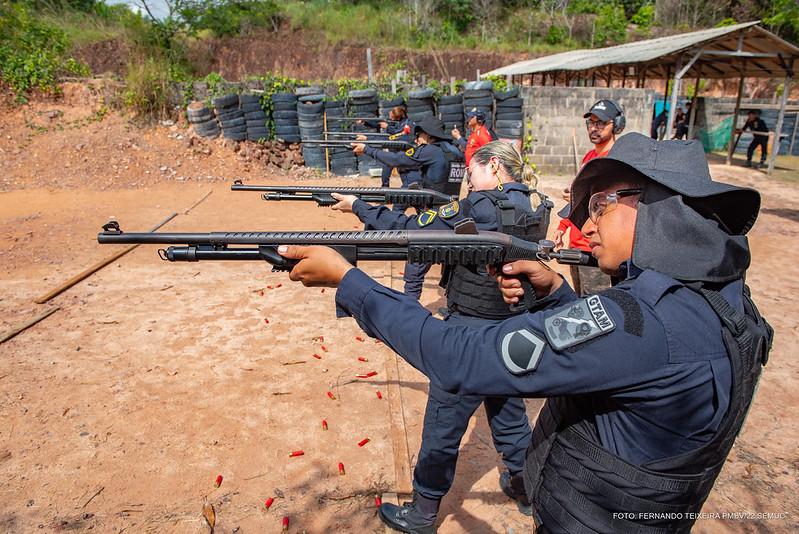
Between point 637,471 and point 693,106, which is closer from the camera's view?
point 637,471

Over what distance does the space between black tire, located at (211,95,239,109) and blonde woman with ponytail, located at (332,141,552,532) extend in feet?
38.3

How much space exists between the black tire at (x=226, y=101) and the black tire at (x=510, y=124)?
7.20m

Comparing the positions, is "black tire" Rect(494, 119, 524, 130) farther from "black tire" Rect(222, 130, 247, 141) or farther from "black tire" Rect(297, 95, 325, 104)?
"black tire" Rect(222, 130, 247, 141)

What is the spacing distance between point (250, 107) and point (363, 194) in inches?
399

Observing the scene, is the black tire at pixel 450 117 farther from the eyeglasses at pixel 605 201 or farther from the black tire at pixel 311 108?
the eyeglasses at pixel 605 201

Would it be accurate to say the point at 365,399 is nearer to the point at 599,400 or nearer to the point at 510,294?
the point at 510,294

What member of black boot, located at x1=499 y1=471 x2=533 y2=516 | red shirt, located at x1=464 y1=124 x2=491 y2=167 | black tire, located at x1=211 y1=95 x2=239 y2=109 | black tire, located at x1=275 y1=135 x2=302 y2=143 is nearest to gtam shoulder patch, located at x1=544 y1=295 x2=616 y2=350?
black boot, located at x1=499 y1=471 x2=533 y2=516

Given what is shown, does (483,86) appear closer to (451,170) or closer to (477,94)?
(477,94)

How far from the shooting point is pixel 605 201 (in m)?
1.53

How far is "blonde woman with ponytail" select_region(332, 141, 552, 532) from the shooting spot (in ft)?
8.52

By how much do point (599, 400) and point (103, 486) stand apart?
10.3 ft

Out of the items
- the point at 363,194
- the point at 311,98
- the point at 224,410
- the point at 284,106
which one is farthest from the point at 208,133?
the point at 224,410

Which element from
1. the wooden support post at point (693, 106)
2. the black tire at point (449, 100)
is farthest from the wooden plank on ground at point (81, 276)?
the wooden support post at point (693, 106)

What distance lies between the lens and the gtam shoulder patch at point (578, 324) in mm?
1192
